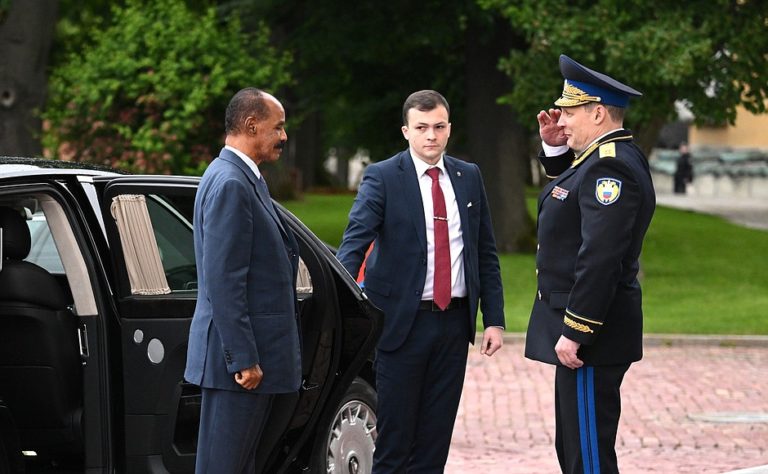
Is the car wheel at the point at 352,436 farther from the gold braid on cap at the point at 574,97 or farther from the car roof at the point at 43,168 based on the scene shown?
the gold braid on cap at the point at 574,97

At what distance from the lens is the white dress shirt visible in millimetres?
6793

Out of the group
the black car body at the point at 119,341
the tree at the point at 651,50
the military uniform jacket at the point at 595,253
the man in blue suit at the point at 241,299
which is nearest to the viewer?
the man in blue suit at the point at 241,299

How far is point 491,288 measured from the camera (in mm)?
6953

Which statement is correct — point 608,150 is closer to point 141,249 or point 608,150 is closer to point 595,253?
point 595,253

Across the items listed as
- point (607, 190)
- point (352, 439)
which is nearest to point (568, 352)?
point (607, 190)

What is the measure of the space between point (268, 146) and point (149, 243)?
1.09 metres

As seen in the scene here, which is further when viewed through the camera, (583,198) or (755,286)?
(755,286)

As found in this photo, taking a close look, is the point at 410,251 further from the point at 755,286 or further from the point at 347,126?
the point at 347,126

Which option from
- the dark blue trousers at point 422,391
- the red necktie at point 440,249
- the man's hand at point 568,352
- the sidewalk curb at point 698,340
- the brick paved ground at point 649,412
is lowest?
the sidewalk curb at point 698,340

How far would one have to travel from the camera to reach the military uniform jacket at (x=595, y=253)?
5.87m

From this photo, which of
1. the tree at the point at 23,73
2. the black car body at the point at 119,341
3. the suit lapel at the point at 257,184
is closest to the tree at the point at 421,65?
the tree at the point at 23,73

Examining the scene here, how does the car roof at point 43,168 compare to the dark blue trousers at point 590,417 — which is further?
the car roof at point 43,168

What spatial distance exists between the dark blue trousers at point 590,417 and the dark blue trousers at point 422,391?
816mm

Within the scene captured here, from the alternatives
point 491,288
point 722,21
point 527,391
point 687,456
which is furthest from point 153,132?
point 491,288
